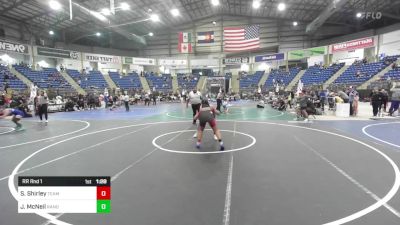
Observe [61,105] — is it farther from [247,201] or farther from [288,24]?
[288,24]

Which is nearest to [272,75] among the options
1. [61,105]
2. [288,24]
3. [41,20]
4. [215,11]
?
[288,24]

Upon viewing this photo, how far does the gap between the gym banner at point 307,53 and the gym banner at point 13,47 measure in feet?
127

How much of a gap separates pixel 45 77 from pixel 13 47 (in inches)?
192

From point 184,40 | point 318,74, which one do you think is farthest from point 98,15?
point 318,74

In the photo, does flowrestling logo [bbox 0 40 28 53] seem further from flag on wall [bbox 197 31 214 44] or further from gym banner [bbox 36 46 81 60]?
flag on wall [bbox 197 31 214 44]

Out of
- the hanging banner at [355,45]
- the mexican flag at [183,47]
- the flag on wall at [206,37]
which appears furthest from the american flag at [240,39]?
the hanging banner at [355,45]

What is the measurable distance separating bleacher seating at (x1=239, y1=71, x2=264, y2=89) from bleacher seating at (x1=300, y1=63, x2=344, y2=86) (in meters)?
7.94

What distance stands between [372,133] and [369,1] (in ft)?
95.4

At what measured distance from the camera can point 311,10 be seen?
3628 centimetres

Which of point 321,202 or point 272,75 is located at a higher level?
point 272,75

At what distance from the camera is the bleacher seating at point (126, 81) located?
136 feet

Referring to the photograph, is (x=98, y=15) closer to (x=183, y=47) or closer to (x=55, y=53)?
(x=55, y=53)

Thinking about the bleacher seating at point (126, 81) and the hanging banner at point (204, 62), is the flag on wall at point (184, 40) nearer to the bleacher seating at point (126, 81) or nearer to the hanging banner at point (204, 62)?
the hanging banner at point (204, 62)

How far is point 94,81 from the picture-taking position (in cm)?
3872
